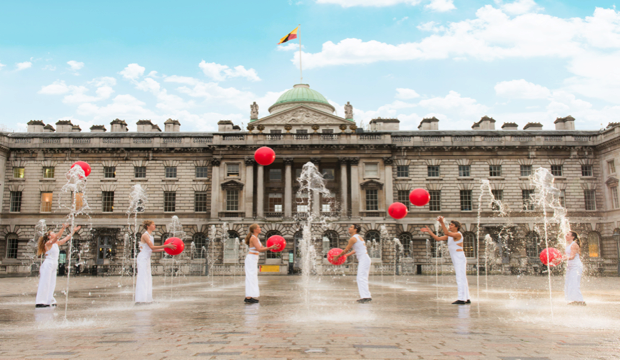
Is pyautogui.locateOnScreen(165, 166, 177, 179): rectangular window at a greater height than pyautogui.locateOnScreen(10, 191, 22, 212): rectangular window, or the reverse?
pyautogui.locateOnScreen(165, 166, 177, 179): rectangular window

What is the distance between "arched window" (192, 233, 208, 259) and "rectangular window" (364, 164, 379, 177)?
16162 millimetres

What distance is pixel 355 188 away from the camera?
43375 mm

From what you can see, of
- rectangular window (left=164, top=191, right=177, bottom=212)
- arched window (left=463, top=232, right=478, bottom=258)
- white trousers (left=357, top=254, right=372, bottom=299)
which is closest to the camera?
white trousers (left=357, top=254, right=372, bottom=299)

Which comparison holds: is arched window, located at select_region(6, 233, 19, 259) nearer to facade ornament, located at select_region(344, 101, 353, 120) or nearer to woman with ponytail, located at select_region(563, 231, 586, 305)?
facade ornament, located at select_region(344, 101, 353, 120)

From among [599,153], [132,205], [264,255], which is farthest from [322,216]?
[599,153]

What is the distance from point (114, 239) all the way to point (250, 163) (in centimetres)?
1423

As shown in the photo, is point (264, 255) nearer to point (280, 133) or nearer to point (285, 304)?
point (280, 133)

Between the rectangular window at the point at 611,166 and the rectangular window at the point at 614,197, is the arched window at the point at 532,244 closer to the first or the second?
the rectangular window at the point at 614,197

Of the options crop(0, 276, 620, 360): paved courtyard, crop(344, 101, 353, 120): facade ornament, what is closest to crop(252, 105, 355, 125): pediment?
crop(344, 101, 353, 120): facade ornament

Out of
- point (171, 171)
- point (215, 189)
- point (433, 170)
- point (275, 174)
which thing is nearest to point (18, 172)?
point (171, 171)

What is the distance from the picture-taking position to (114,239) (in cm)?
4328

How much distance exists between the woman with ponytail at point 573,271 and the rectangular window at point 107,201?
4134cm

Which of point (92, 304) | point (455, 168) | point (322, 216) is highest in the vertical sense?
point (455, 168)

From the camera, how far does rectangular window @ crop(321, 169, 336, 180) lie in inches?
1783
